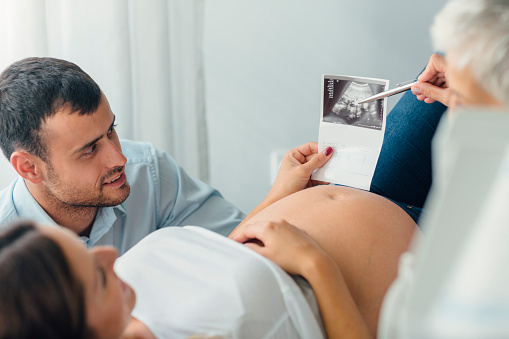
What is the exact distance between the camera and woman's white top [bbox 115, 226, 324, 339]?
818 mm

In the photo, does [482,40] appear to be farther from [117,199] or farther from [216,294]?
[117,199]

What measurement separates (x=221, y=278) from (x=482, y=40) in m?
0.53

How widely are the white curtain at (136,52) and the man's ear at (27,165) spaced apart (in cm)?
47

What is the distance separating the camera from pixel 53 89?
1.24m

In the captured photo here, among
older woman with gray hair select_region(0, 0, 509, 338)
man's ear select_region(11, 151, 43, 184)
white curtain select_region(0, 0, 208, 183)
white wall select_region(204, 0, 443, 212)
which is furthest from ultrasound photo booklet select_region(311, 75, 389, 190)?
white wall select_region(204, 0, 443, 212)

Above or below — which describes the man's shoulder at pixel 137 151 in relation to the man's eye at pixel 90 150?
below

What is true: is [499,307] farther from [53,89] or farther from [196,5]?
[196,5]

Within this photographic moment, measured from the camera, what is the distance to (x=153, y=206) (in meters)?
1.52

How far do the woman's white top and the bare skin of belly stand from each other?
0.41ft

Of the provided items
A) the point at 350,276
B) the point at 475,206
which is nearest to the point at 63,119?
the point at 350,276

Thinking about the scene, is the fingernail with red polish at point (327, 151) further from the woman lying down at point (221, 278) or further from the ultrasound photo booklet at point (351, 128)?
the woman lying down at point (221, 278)

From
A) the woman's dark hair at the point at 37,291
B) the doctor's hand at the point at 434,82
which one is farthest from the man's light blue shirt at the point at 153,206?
the woman's dark hair at the point at 37,291

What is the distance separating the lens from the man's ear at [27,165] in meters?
1.27

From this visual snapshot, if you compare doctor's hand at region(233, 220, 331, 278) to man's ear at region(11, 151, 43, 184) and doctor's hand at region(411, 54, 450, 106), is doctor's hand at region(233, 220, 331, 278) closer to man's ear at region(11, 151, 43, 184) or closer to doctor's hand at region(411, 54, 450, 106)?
doctor's hand at region(411, 54, 450, 106)
